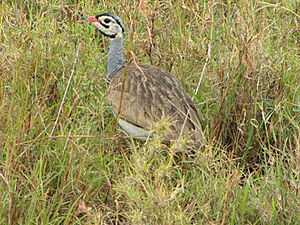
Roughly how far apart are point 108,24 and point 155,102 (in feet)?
2.61

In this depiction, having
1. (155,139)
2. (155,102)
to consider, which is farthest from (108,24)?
(155,139)

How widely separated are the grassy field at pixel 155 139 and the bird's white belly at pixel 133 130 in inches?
2.4

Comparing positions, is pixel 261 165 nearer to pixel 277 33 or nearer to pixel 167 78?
pixel 167 78

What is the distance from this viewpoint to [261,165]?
444 centimetres

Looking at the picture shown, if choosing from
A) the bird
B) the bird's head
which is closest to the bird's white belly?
the bird

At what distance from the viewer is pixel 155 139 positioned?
3.43 metres

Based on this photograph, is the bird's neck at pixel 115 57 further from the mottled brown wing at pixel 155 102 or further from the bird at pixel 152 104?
the mottled brown wing at pixel 155 102

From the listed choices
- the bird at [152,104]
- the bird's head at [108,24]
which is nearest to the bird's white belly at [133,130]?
the bird at [152,104]

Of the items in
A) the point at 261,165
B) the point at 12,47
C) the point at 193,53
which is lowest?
the point at 261,165

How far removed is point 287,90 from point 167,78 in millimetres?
692

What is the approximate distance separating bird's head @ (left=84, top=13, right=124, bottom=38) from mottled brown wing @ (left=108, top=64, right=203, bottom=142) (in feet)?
1.34

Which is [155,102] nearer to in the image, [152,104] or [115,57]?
[152,104]

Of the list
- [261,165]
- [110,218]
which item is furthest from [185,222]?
[261,165]

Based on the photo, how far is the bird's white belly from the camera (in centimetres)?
465
